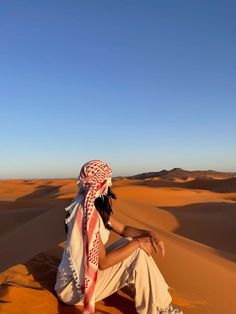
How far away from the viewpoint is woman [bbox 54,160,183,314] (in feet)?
14.9

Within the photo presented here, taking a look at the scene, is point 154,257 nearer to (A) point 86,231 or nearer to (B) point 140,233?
(B) point 140,233

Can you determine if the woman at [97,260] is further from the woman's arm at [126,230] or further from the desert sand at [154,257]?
the woman's arm at [126,230]

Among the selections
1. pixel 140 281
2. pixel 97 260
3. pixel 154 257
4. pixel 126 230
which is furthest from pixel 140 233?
pixel 154 257

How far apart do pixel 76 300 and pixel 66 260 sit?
433 millimetres

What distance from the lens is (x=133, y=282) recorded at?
4.70 m

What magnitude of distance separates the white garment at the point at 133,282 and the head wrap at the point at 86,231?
17 cm

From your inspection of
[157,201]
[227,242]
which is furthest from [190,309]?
[157,201]

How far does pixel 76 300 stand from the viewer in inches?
189

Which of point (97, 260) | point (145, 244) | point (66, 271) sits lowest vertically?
point (66, 271)

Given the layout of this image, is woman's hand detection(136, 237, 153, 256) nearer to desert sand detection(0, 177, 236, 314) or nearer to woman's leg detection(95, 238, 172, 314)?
woman's leg detection(95, 238, 172, 314)

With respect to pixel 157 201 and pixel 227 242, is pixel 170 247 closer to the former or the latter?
pixel 227 242

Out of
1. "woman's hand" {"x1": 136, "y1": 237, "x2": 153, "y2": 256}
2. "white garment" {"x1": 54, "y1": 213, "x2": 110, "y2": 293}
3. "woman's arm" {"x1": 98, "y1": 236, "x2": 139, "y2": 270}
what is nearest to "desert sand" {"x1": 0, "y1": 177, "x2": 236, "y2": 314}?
"white garment" {"x1": 54, "y1": 213, "x2": 110, "y2": 293}

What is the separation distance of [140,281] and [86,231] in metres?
0.78

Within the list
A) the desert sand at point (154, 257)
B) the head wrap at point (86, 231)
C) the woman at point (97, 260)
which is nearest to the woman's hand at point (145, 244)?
the woman at point (97, 260)
